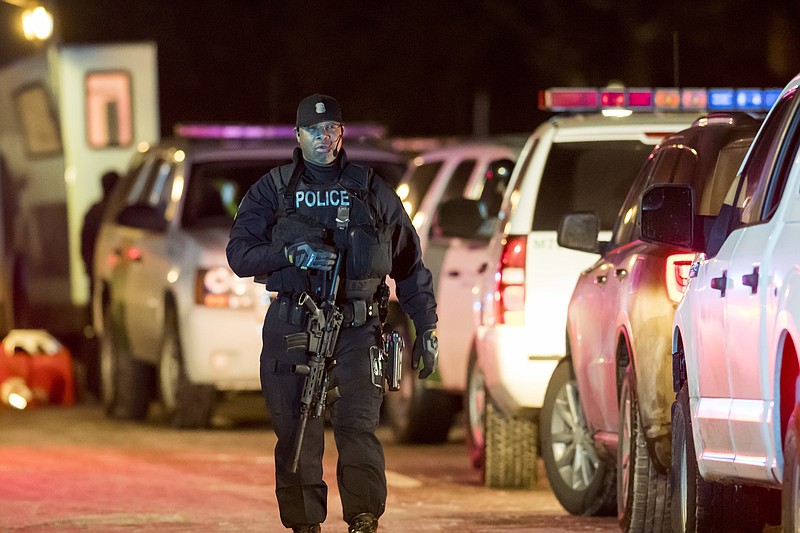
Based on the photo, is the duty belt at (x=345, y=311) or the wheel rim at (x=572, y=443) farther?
the wheel rim at (x=572, y=443)

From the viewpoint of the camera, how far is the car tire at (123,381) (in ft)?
58.9

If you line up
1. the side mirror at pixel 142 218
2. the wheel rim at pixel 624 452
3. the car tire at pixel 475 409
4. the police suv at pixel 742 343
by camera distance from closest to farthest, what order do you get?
1. the police suv at pixel 742 343
2. the wheel rim at pixel 624 452
3. the car tire at pixel 475 409
4. the side mirror at pixel 142 218

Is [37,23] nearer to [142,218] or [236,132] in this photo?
[236,132]

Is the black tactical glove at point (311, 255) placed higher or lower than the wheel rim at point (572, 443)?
higher

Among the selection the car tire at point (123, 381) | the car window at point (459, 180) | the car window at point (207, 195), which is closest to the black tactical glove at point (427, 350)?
the car window at point (459, 180)

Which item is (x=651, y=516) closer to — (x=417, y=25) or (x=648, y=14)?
(x=648, y=14)

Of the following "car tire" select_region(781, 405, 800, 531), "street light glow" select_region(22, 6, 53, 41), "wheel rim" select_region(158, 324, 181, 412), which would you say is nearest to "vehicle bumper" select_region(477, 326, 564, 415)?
"wheel rim" select_region(158, 324, 181, 412)

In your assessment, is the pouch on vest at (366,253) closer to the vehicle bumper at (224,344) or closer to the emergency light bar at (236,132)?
the vehicle bumper at (224,344)

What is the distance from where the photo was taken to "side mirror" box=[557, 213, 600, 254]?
34.8ft

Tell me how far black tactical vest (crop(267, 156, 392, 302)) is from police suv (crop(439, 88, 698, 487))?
2804mm

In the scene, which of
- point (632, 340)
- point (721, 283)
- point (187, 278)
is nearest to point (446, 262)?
point (187, 278)

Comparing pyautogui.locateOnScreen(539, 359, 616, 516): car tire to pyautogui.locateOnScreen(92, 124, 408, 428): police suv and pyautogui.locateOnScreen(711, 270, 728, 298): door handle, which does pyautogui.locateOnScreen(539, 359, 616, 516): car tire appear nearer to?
pyautogui.locateOnScreen(711, 270, 728, 298): door handle

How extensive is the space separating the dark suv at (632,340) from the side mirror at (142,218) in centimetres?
560

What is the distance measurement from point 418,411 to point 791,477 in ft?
28.9
